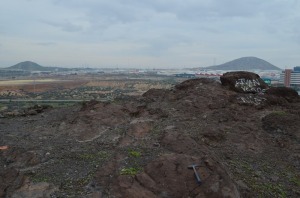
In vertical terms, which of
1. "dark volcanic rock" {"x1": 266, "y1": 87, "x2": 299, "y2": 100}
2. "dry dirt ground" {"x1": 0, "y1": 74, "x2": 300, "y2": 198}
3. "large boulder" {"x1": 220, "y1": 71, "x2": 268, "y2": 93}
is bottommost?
"dry dirt ground" {"x1": 0, "y1": 74, "x2": 300, "y2": 198}

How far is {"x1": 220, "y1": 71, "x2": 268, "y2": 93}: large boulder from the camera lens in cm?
1598

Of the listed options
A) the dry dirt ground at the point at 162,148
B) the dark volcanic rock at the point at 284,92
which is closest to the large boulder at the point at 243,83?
the dark volcanic rock at the point at 284,92

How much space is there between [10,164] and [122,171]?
10.4ft

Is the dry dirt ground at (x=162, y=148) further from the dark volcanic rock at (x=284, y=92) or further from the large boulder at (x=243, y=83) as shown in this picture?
the large boulder at (x=243, y=83)

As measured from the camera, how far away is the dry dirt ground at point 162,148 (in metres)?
8.12

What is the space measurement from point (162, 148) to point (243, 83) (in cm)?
768

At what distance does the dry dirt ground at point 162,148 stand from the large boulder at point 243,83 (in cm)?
89

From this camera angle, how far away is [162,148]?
9875 mm

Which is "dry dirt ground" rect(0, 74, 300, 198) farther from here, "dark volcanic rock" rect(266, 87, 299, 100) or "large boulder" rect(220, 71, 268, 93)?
"large boulder" rect(220, 71, 268, 93)

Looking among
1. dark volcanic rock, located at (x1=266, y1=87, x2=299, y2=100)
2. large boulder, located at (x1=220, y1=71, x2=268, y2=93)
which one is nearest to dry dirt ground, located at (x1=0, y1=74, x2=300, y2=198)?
dark volcanic rock, located at (x1=266, y1=87, x2=299, y2=100)

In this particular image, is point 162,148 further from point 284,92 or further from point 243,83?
point 284,92

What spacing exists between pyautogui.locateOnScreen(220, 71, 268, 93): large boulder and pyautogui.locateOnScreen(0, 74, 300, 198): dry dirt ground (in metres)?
0.89

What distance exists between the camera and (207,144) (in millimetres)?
10617

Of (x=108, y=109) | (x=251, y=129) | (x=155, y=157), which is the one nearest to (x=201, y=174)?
(x=155, y=157)
